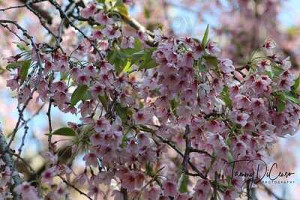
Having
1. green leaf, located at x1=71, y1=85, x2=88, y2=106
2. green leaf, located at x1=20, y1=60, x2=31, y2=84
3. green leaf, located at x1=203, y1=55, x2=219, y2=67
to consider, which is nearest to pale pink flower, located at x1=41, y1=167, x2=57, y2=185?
green leaf, located at x1=71, y1=85, x2=88, y2=106

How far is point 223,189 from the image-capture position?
6.75ft

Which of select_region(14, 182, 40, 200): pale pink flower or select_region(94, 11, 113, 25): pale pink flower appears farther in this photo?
select_region(94, 11, 113, 25): pale pink flower

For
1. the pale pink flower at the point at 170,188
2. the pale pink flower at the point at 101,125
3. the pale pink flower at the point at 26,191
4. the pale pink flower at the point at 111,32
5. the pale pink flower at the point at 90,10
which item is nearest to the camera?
the pale pink flower at the point at 26,191

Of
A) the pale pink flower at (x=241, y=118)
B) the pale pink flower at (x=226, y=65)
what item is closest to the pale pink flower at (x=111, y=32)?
the pale pink flower at (x=226, y=65)

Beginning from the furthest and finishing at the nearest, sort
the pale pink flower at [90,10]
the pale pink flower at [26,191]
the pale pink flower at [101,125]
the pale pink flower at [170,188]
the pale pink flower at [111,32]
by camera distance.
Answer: the pale pink flower at [90,10] < the pale pink flower at [111,32] < the pale pink flower at [170,188] < the pale pink flower at [101,125] < the pale pink flower at [26,191]

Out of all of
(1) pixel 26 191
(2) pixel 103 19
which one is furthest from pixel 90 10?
(1) pixel 26 191

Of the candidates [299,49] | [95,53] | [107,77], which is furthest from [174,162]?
[299,49]

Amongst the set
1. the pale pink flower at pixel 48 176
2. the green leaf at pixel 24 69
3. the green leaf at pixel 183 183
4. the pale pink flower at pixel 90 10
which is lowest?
the pale pink flower at pixel 48 176

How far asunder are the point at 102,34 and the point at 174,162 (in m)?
1.05

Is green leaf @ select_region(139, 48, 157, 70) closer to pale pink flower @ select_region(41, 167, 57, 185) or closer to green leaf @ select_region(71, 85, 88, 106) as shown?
green leaf @ select_region(71, 85, 88, 106)

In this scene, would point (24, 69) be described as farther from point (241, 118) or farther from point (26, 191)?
point (241, 118)

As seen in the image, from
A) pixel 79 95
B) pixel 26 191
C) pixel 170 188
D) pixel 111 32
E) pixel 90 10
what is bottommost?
pixel 26 191

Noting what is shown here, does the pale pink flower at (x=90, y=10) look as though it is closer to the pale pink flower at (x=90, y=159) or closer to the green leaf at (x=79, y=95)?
the green leaf at (x=79, y=95)

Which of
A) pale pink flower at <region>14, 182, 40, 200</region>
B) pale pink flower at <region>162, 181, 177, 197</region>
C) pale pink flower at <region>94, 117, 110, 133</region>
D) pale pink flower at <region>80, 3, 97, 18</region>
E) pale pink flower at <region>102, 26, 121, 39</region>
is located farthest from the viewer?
pale pink flower at <region>80, 3, 97, 18</region>
